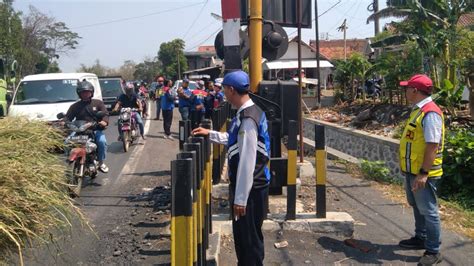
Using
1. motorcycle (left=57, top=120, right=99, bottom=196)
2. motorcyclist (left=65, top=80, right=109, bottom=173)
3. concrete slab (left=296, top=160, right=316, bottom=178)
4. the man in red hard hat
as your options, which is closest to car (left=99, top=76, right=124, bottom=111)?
motorcyclist (left=65, top=80, right=109, bottom=173)

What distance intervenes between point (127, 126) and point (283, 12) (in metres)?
5.56

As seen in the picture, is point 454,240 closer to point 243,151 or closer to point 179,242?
point 243,151

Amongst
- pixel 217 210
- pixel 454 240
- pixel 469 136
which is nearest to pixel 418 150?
pixel 454 240

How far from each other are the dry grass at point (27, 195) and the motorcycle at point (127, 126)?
8.34 metres

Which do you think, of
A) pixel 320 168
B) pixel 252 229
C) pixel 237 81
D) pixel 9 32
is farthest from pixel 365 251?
pixel 9 32

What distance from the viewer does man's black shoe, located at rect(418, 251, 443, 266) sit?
4648 mm

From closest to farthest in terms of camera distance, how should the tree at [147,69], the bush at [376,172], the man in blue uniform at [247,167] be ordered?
the man in blue uniform at [247,167], the bush at [376,172], the tree at [147,69]

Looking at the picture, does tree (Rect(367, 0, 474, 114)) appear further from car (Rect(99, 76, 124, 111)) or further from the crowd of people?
car (Rect(99, 76, 124, 111))

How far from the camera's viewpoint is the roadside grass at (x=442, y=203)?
6.07 m

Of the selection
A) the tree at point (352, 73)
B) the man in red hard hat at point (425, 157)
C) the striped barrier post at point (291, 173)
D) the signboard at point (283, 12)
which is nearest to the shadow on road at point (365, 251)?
the man in red hard hat at point (425, 157)

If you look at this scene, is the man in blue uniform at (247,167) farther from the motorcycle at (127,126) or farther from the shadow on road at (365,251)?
the motorcycle at (127,126)

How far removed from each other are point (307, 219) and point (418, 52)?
10.2m

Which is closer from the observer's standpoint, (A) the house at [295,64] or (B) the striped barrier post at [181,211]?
(B) the striped barrier post at [181,211]

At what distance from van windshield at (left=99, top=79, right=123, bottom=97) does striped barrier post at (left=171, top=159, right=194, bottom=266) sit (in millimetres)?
21067
